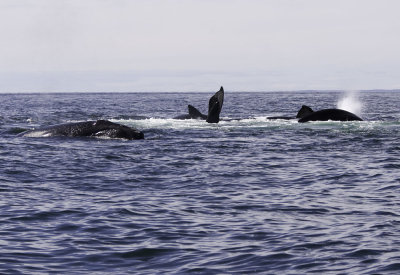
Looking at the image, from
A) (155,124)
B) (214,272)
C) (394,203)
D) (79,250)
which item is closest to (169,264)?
(214,272)

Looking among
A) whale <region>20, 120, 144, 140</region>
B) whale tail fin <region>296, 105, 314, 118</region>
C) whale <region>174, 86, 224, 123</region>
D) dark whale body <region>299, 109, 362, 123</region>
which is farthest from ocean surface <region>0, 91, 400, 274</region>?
whale tail fin <region>296, 105, 314, 118</region>

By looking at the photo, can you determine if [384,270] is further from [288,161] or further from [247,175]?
[288,161]

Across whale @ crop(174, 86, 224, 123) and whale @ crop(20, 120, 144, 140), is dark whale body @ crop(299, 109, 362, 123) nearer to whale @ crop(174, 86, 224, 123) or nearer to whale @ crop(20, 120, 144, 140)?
whale @ crop(174, 86, 224, 123)

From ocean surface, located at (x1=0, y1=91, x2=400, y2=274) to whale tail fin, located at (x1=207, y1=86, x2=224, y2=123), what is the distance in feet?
28.2

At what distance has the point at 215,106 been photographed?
34844 mm

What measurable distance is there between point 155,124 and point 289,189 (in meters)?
20.8

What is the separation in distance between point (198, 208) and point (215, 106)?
21.6m

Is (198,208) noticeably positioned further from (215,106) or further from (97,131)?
(215,106)

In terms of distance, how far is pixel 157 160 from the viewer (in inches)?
816

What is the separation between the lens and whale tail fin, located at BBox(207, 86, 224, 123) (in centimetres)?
3359

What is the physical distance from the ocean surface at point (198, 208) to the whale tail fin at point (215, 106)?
8609mm

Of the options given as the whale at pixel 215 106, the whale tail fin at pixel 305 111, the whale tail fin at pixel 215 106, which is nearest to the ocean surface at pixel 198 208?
the whale at pixel 215 106

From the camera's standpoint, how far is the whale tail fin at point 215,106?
3359 cm

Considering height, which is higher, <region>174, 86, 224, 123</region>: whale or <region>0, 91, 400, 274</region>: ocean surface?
<region>174, 86, 224, 123</region>: whale
